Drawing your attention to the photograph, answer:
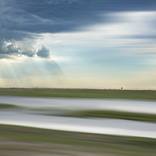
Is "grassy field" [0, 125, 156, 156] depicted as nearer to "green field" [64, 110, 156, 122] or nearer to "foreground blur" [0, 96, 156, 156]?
"foreground blur" [0, 96, 156, 156]

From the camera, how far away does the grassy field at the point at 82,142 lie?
106ft

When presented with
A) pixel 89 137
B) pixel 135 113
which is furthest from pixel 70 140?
pixel 135 113

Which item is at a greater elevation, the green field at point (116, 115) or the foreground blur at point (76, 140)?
the green field at point (116, 115)

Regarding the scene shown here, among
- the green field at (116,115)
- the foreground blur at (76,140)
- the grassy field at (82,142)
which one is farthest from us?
the green field at (116,115)

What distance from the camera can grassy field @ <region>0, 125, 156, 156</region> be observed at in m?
32.4

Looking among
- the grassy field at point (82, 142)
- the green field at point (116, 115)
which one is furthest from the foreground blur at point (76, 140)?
the green field at point (116, 115)

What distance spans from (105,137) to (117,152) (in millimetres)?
7568

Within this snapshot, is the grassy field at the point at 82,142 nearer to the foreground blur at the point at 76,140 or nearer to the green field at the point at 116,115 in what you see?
the foreground blur at the point at 76,140

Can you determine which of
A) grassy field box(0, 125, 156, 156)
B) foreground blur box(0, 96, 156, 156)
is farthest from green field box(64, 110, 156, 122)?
grassy field box(0, 125, 156, 156)

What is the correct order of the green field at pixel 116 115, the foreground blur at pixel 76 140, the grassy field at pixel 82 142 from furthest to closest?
1. the green field at pixel 116 115
2. the grassy field at pixel 82 142
3. the foreground blur at pixel 76 140

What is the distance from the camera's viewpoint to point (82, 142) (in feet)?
120

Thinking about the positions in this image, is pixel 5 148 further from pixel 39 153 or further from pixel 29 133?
pixel 29 133

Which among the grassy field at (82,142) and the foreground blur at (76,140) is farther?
Answer: the grassy field at (82,142)

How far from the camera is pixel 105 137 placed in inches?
1560
